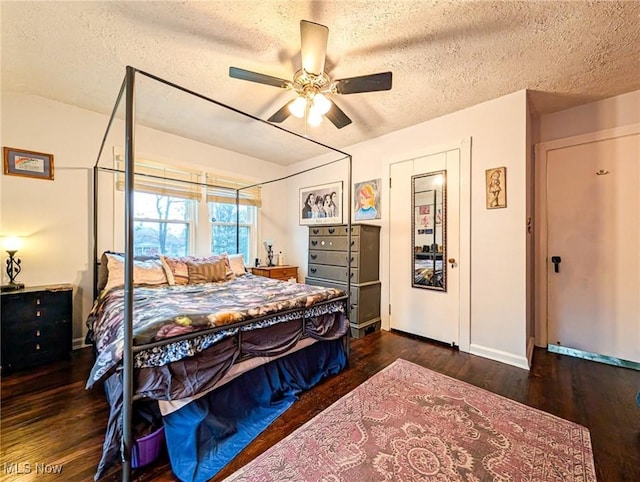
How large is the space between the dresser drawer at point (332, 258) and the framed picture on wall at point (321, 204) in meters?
0.75

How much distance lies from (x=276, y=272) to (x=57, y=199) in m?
2.77

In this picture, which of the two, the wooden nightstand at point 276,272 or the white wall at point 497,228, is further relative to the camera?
the wooden nightstand at point 276,272

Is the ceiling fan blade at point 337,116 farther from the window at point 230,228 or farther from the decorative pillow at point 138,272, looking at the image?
the window at point 230,228

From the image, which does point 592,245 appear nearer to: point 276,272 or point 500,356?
point 500,356

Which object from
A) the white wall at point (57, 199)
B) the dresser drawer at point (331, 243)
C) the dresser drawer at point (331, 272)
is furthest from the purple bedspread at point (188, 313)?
the dresser drawer at point (331, 243)

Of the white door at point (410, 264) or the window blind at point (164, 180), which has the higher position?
the window blind at point (164, 180)

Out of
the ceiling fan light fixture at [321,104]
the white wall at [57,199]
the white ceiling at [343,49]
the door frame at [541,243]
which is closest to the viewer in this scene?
the white ceiling at [343,49]

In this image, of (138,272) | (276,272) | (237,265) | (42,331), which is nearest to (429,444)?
(237,265)

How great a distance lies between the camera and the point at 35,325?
254cm

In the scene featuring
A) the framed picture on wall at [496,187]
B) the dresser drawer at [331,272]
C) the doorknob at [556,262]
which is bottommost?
the dresser drawer at [331,272]

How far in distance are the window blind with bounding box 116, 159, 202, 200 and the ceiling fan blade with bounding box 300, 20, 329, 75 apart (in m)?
2.58

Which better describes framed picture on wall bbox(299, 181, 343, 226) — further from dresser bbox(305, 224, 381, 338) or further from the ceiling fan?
the ceiling fan

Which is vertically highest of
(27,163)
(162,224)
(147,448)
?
(27,163)

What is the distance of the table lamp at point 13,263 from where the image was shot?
2533 mm
